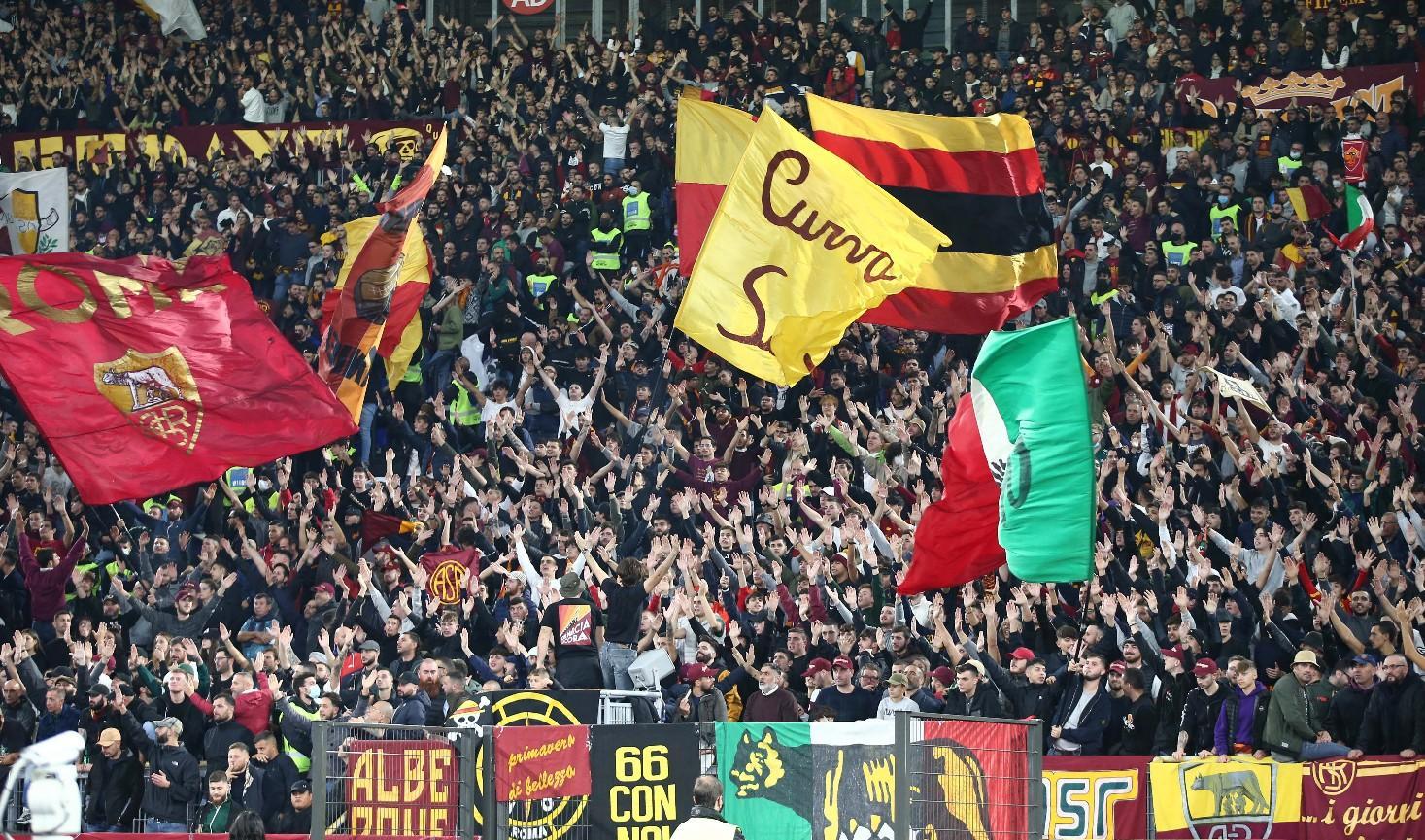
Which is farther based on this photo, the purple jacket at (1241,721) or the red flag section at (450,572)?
the red flag section at (450,572)

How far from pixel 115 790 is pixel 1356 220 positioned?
14666mm

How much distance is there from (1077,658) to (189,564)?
30.2 ft

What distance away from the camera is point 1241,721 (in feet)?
45.7

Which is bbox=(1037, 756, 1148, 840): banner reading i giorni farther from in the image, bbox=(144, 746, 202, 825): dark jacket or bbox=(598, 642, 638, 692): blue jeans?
bbox=(144, 746, 202, 825): dark jacket

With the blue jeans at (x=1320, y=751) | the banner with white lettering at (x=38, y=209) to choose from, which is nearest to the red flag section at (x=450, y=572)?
the blue jeans at (x=1320, y=751)

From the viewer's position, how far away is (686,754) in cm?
1353

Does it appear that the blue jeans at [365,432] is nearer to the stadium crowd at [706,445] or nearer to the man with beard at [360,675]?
the stadium crowd at [706,445]

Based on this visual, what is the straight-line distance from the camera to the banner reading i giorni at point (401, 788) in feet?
37.4

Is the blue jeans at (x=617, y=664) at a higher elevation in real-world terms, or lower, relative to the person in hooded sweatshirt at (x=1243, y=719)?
lower

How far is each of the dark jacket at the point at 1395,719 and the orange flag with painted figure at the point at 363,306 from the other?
32.2 ft

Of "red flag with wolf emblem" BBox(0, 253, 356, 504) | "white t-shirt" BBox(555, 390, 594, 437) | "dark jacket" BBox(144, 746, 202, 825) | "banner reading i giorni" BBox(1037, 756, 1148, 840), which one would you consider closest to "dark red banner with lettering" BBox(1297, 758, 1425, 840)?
"banner reading i giorni" BBox(1037, 756, 1148, 840)

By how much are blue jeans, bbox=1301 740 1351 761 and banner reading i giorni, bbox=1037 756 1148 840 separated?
3.52 feet

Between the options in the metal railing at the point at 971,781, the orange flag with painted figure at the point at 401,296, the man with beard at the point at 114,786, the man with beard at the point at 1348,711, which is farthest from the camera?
the orange flag with painted figure at the point at 401,296

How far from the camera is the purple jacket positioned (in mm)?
13883
